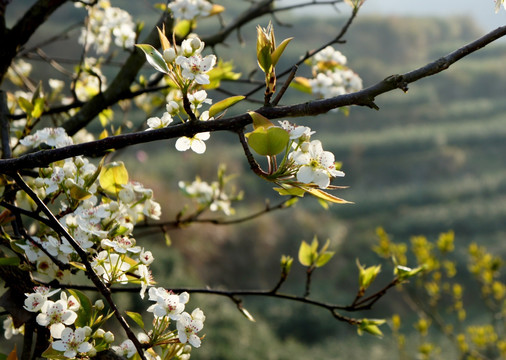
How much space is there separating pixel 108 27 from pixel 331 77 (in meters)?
0.47

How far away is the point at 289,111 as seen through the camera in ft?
1.31

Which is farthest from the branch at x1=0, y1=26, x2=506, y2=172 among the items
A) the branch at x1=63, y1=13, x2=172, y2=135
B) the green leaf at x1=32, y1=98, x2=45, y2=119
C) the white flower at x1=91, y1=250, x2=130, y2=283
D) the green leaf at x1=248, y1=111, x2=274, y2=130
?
the branch at x1=63, y1=13, x2=172, y2=135

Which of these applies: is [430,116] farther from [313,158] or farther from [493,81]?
[313,158]

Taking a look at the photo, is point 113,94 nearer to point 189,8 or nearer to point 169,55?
point 189,8

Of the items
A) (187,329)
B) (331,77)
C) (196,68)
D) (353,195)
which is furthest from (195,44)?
(353,195)

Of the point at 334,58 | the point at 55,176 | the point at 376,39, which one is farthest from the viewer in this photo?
the point at 376,39

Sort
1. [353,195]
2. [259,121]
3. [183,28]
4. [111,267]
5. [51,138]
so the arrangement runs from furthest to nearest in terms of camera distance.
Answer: [353,195] < [183,28] < [51,138] < [111,267] < [259,121]

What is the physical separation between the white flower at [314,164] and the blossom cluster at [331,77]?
0.55 meters

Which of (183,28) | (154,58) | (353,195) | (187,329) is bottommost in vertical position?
(353,195)

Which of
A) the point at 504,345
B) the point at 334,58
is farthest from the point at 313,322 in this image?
the point at 334,58

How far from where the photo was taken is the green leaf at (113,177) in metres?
0.60

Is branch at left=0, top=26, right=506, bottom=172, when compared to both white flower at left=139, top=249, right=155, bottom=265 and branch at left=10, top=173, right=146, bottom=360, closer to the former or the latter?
branch at left=10, top=173, right=146, bottom=360

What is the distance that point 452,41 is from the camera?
1585 centimetres

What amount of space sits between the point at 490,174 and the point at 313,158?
9936mm
